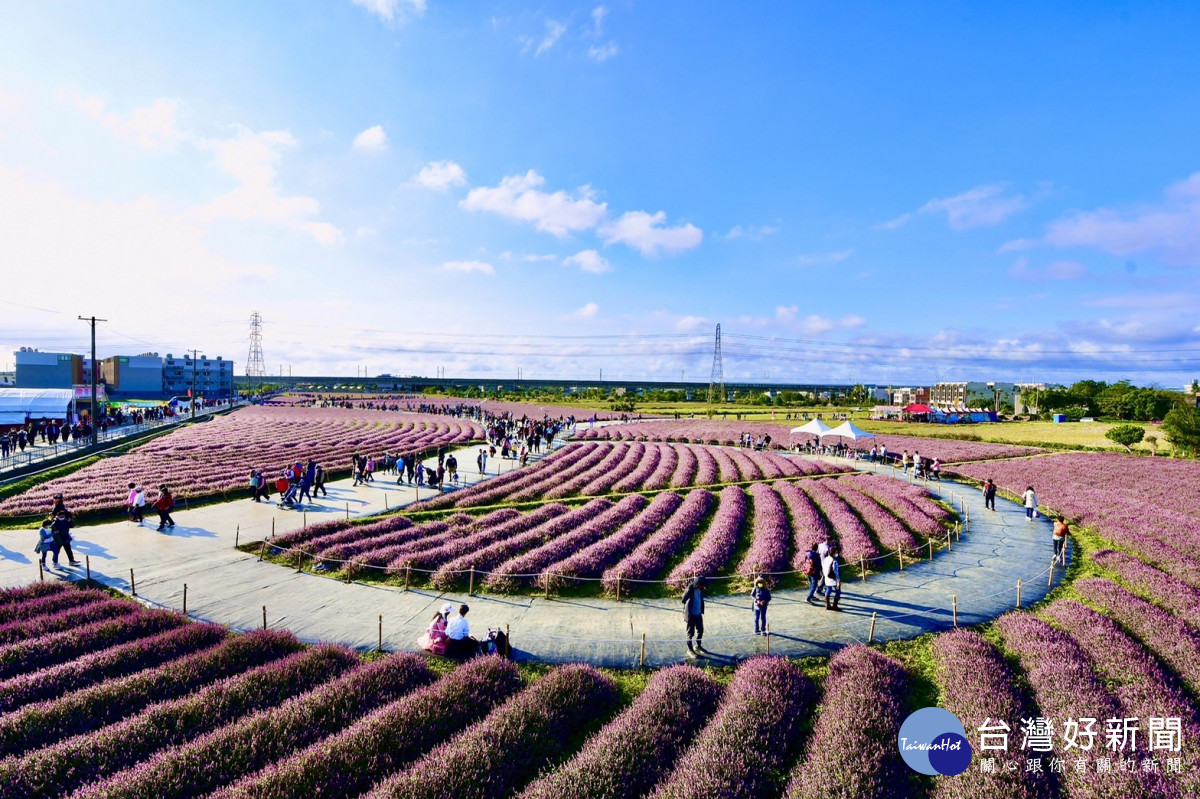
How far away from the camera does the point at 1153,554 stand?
687 inches

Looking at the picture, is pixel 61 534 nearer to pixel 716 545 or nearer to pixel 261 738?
pixel 261 738

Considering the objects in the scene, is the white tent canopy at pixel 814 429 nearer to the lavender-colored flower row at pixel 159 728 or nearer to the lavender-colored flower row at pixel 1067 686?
the lavender-colored flower row at pixel 1067 686

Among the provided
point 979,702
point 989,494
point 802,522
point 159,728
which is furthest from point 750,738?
point 989,494

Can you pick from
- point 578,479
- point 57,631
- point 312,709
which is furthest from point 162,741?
point 578,479

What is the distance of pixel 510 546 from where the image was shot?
701 inches

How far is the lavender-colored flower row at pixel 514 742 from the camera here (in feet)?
21.5

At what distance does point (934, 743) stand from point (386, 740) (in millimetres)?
8581

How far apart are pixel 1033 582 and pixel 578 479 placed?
70.7 feet

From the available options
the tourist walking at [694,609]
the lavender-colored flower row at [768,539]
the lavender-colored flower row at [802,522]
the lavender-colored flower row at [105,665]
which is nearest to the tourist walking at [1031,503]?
the lavender-colored flower row at [802,522]

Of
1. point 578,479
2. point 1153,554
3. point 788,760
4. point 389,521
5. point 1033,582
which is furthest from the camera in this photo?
point 578,479

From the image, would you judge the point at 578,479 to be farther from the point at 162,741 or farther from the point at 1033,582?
the point at 162,741

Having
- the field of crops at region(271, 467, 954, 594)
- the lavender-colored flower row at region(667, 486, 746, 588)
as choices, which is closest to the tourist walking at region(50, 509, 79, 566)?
the field of crops at region(271, 467, 954, 594)

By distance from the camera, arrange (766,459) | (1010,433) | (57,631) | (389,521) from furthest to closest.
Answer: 1. (1010,433)
2. (766,459)
3. (389,521)
4. (57,631)

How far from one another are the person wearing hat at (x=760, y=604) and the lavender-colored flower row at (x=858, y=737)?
2.01m
